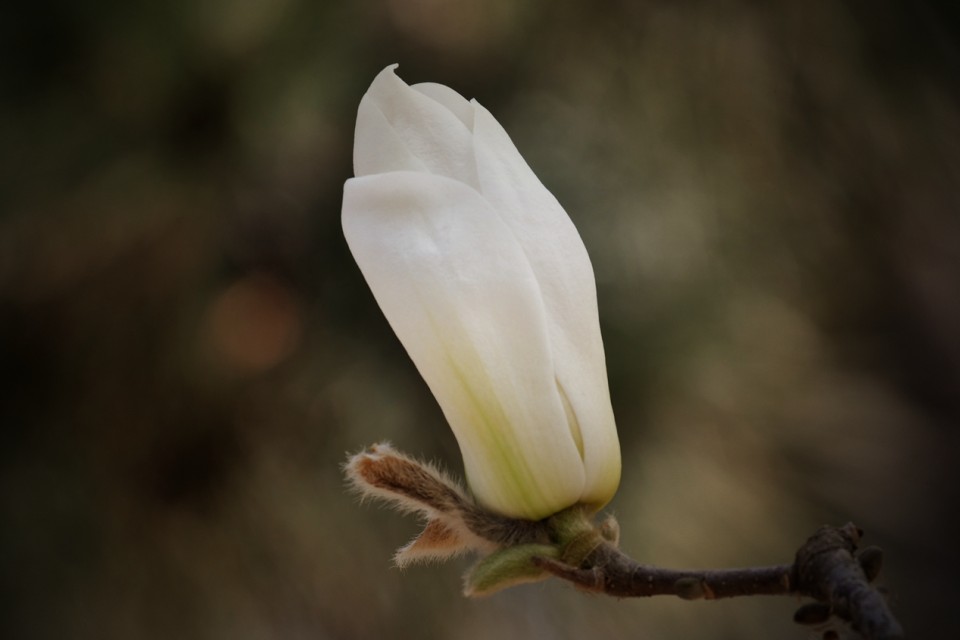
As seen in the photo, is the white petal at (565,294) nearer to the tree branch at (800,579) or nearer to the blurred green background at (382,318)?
the tree branch at (800,579)

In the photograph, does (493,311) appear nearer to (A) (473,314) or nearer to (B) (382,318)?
(A) (473,314)

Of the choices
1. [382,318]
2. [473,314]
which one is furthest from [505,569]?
[382,318]

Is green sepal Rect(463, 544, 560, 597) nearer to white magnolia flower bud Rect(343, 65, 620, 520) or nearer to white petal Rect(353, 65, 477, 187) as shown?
white magnolia flower bud Rect(343, 65, 620, 520)

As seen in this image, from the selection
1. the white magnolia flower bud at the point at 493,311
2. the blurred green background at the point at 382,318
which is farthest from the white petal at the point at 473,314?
the blurred green background at the point at 382,318

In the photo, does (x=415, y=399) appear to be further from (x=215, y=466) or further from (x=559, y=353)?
(x=559, y=353)

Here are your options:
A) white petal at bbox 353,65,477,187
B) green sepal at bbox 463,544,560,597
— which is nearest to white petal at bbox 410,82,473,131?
white petal at bbox 353,65,477,187

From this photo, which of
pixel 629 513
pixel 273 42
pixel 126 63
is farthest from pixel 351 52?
pixel 629 513
